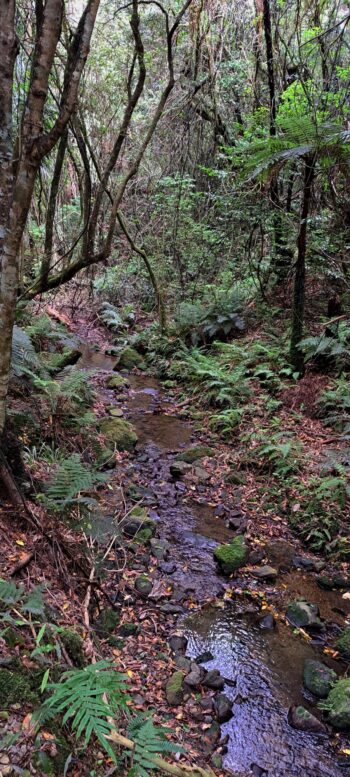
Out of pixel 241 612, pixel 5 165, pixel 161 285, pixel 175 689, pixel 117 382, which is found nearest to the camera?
pixel 5 165

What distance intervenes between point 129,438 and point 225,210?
217 inches

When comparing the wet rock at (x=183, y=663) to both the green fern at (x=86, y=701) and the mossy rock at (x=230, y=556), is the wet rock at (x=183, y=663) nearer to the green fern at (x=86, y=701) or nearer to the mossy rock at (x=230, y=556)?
the mossy rock at (x=230, y=556)

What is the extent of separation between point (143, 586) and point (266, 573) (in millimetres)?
1151

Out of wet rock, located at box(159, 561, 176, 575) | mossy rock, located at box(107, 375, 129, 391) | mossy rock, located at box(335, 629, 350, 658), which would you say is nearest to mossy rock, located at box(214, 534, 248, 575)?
wet rock, located at box(159, 561, 176, 575)

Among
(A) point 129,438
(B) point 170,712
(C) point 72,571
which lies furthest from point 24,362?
(B) point 170,712

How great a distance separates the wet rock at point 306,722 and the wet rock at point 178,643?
80 cm

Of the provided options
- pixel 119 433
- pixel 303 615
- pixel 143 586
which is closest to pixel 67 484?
pixel 143 586

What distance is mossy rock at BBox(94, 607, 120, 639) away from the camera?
9.57 feet

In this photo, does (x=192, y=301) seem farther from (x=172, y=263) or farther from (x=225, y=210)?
(x=225, y=210)

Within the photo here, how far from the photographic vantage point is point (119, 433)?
615cm

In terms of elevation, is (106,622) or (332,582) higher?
(106,622)

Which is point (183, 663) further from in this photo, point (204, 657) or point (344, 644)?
point (344, 644)

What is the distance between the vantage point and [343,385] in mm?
6211

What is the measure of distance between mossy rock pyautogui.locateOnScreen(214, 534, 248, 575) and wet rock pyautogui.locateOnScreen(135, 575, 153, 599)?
0.74 meters
